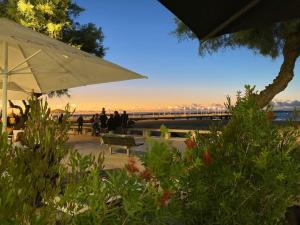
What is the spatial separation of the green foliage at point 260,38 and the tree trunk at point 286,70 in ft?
1.34

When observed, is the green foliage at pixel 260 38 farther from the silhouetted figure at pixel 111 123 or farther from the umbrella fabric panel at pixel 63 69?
the umbrella fabric panel at pixel 63 69

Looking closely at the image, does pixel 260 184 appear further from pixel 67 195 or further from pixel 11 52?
pixel 11 52

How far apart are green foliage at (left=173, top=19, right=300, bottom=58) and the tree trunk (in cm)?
41

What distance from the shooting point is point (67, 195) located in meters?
1.81

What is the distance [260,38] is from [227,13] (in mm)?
17813

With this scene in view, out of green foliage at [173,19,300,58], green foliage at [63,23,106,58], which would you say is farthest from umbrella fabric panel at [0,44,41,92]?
green foliage at [63,23,106,58]

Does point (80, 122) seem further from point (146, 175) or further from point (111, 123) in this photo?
point (146, 175)

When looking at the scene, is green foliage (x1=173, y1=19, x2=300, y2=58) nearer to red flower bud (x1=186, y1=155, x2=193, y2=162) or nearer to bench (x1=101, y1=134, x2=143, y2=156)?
bench (x1=101, y1=134, x2=143, y2=156)

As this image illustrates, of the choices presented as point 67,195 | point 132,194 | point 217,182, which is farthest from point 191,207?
point 67,195

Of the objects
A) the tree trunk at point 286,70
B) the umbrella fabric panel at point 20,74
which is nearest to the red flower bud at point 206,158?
the umbrella fabric panel at point 20,74

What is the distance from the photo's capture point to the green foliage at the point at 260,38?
19625 millimetres

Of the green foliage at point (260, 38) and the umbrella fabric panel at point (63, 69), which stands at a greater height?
the green foliage at point (260, 38)

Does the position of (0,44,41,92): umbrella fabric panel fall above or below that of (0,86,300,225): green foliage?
above

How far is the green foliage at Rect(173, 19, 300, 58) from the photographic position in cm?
1962
